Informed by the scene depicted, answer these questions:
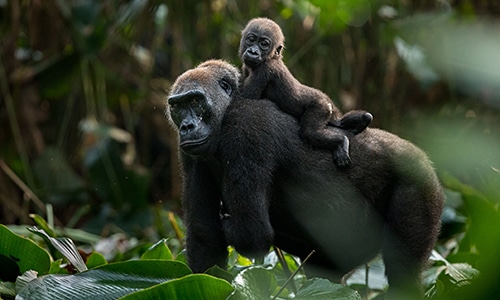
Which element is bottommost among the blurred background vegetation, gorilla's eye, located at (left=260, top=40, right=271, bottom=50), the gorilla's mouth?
the blurred background vegetation

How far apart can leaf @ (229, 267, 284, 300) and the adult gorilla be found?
0.24 m

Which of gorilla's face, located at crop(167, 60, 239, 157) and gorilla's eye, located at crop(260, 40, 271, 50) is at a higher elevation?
gorilla's eye, located at crop(260, 40, 271, 50)

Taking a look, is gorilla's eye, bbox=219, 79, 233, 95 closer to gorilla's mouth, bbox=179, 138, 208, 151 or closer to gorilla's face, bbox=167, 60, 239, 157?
gorilla's face, bbox=167, 60, 239, 157

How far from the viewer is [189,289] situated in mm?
2850

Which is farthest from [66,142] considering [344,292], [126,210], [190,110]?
[344,292]

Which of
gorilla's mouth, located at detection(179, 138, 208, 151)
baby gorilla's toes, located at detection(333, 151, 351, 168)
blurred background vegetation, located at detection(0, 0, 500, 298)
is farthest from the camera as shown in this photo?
blurred background vegetation, located at detection(0, 0, 500, 298)

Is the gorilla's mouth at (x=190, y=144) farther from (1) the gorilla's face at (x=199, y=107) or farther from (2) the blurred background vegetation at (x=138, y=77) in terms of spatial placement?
(2) the blurred background vegetation at (x=138, y=77)

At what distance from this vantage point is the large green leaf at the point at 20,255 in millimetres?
3564

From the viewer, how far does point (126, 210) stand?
25.5ft

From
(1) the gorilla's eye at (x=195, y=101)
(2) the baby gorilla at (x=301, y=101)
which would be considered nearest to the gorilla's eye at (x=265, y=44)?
(2) the baby gorilla at (x=301, y=101)

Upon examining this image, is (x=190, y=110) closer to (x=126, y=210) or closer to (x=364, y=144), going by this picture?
(x=364, y=144)

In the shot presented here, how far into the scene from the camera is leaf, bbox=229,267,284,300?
118 inches

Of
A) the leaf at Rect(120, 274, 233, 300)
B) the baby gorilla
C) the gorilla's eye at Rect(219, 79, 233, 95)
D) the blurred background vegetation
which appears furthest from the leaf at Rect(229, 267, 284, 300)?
the blurred background vegetation

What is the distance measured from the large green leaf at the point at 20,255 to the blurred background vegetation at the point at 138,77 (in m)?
3.11
